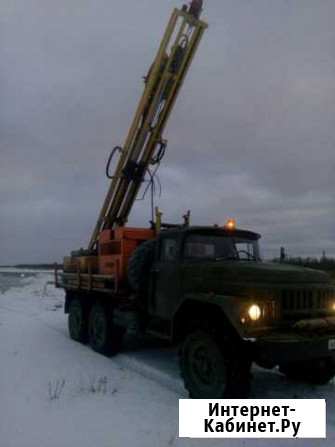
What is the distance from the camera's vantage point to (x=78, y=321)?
10.3m

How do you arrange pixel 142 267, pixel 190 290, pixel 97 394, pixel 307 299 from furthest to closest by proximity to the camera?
pixel 142 267 → pixel 190 290 → pixel 97 394 → pixel 307 299

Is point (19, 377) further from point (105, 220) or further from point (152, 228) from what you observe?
point (105, 220)

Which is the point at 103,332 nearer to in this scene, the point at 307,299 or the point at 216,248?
the point at 216,248

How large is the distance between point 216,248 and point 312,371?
2311 millimetres

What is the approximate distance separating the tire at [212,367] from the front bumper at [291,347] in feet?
1.03

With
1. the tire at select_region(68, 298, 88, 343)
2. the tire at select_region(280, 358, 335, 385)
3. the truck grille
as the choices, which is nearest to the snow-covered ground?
the tire at select_region(280, 358, 335, 385)

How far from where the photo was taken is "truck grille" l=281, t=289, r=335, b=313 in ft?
18.9

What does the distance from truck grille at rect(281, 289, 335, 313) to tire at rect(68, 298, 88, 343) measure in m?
5.59

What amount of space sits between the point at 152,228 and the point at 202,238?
7.04ft

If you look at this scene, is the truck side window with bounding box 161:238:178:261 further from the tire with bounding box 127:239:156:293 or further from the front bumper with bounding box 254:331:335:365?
the front bumper with bounding box 254:331:335:365

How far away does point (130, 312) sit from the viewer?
7957 millimetres

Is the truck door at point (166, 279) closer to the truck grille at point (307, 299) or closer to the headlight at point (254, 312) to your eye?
the headlight at point (254, 312)

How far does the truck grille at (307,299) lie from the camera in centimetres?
A: 577

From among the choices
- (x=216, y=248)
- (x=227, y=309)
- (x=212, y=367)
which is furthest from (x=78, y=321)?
(x=227, y=309)
